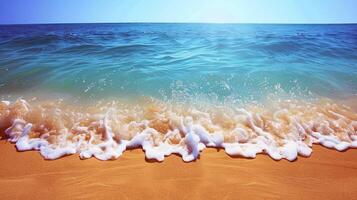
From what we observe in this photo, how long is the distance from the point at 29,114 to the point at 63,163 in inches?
63.7

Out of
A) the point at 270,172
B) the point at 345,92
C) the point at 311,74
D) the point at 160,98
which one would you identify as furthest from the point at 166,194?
the point at 311,74

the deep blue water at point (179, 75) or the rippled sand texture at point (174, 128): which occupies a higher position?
the deep blue water at point (179, 75)

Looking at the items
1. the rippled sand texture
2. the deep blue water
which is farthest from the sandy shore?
the deep blue water

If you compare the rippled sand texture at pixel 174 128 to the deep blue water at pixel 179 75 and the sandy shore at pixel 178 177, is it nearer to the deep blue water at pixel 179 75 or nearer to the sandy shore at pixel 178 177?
the sandy shore at pixel 178 177

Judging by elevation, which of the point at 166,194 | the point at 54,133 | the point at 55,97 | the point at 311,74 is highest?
the point at 311,74

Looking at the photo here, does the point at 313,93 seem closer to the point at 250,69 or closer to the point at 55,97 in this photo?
the point at 250,69

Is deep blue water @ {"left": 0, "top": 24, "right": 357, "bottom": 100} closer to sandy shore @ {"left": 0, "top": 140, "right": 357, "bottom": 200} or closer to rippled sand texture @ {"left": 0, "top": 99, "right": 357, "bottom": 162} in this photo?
rippled sand texture @ {"left": 0, "top": 99, "right": 357, "bottom": 162}

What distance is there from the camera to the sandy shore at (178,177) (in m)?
2.03

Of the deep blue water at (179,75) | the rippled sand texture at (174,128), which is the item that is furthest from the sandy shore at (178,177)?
the deep blue water at (179,75)

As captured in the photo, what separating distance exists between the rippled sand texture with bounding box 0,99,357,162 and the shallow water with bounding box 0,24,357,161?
0.05 ft

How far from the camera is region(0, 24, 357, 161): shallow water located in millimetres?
2801

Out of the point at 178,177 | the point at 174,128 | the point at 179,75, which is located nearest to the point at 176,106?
the point at 174,128

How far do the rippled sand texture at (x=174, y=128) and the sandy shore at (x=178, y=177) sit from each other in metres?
0.15

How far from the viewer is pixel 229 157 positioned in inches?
101
